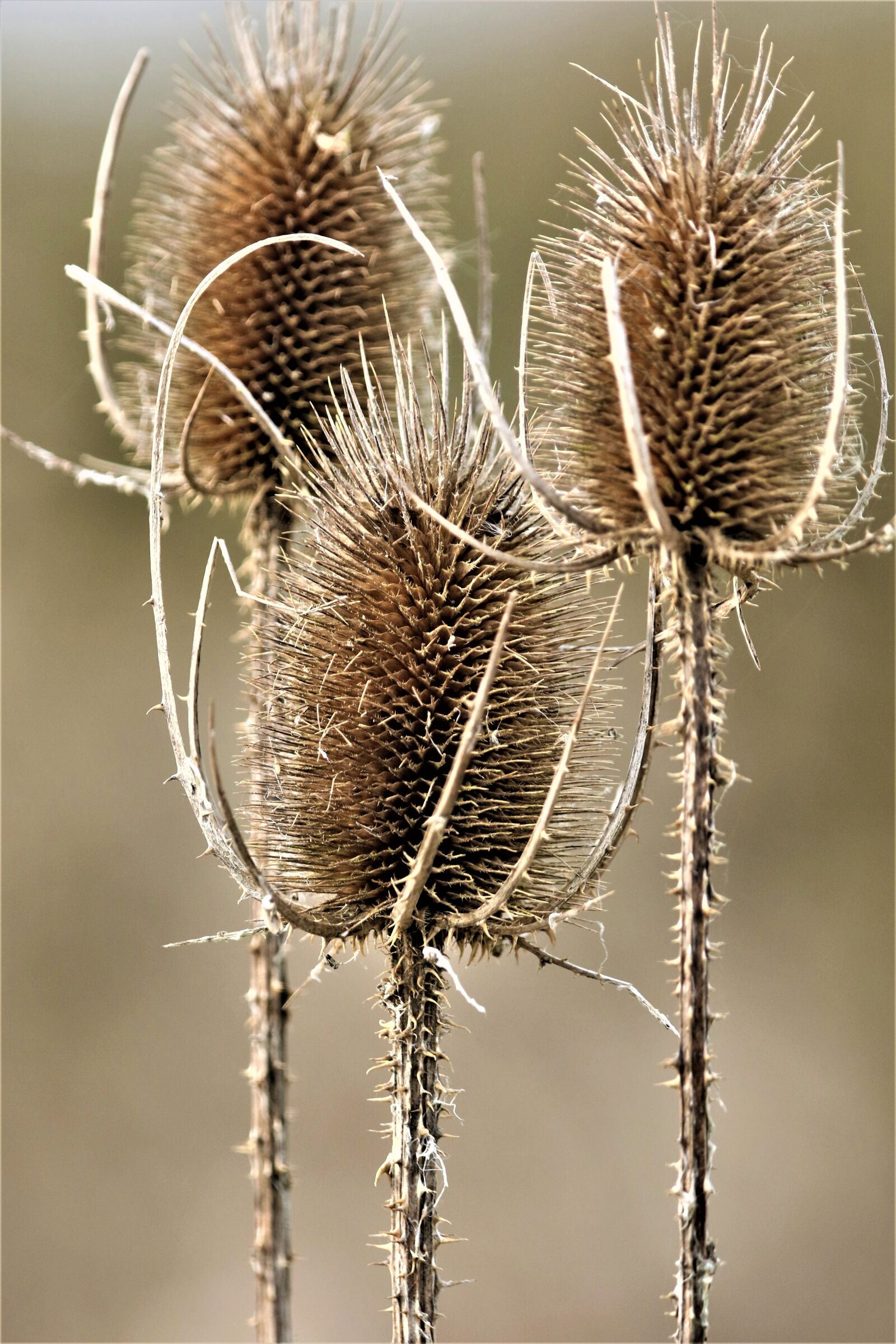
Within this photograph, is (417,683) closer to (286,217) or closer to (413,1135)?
(413,1135)

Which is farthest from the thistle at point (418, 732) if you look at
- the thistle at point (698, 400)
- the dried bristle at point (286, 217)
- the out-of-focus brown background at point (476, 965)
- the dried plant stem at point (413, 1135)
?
the out-of-focus brown background at point (476, 965)

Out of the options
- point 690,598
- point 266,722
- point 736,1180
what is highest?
point 690,598

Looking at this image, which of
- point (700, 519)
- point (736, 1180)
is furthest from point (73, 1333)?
point (700, 519)

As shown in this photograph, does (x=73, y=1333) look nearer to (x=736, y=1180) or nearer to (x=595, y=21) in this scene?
(x=736, y=1180)

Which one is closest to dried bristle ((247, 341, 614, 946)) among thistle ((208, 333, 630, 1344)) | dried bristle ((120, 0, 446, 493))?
thistle ((208, 333, 630, 1344))

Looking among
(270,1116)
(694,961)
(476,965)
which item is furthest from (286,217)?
(476,965)

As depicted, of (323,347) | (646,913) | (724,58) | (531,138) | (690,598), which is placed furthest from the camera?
(646,913)

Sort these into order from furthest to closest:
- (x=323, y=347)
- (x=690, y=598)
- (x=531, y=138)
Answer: (x=531, y=138) → (x=323, y=347) → (x=690, y=598)
